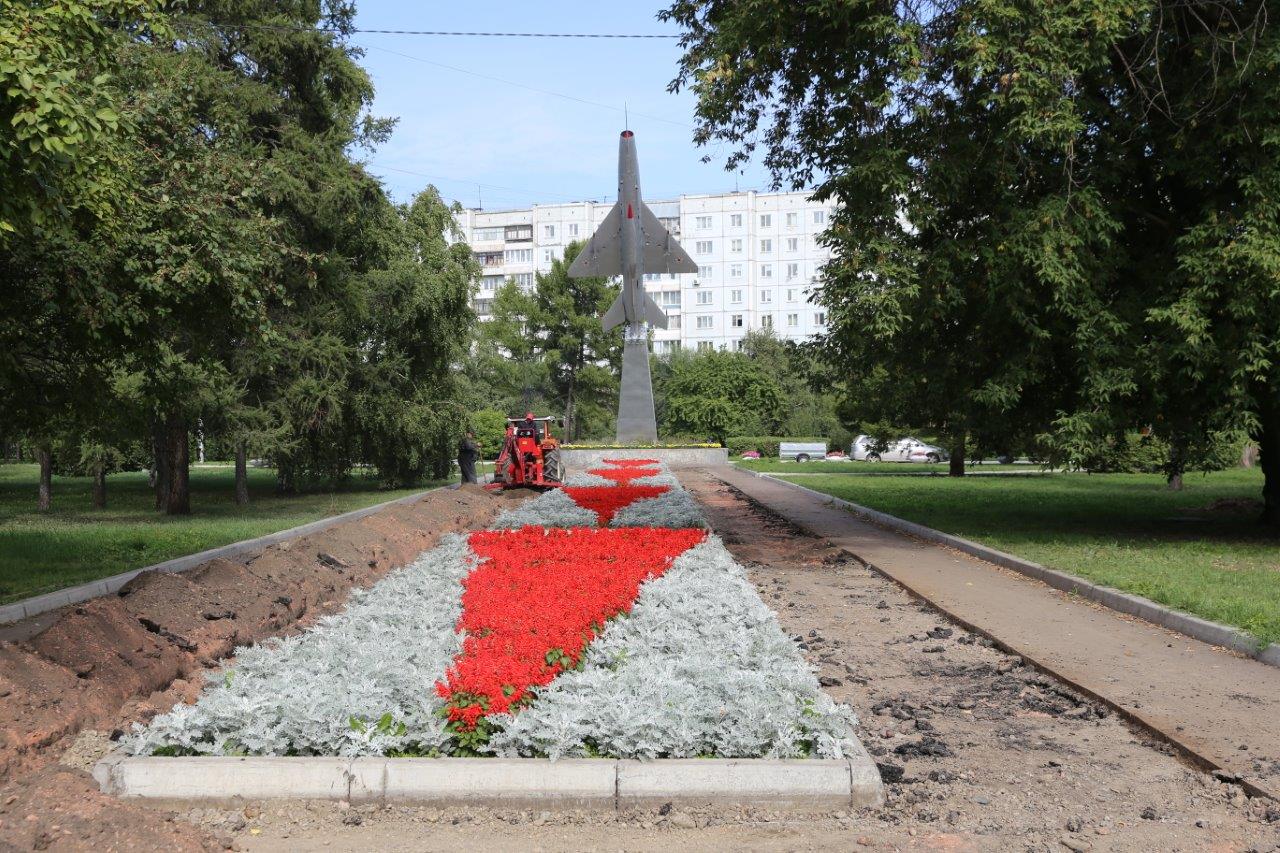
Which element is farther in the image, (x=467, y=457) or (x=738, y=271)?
(x=738, y=271)

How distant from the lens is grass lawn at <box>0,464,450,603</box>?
1233 cm

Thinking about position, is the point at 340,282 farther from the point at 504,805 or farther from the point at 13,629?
the point at 504,805

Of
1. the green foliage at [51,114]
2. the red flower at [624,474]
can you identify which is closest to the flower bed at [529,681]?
the green foliage at [51,114]

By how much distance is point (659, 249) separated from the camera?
5012cm

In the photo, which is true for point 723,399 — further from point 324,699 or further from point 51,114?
point 324,699

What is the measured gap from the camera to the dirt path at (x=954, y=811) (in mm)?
4602

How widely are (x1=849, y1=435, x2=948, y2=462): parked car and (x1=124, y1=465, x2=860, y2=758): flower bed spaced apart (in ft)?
186

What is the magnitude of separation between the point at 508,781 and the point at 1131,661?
5283mm

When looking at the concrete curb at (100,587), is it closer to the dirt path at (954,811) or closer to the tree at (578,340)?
the dirt path at (954,811)

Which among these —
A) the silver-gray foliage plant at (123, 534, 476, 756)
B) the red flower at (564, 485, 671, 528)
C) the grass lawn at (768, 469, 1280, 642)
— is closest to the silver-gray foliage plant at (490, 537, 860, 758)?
the silver-gray foliage plant at (123, 534, 476, 756)

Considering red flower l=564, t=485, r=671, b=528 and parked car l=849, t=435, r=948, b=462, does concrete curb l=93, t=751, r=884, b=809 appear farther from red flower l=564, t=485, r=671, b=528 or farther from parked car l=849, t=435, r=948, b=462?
parked car l=849, t=435, r=948, b=462

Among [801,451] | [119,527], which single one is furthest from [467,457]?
[801,451]

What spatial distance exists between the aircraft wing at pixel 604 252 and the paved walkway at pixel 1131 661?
36.5 meters

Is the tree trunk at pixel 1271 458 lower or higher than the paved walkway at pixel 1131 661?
higher
